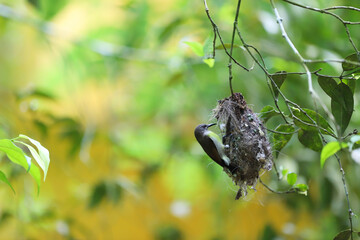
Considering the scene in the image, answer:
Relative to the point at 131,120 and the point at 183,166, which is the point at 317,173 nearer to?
the point at 183,166

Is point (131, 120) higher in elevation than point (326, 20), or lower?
lower

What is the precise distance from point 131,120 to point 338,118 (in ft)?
8.46

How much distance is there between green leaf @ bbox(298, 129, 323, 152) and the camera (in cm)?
111

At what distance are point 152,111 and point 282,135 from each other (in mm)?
1886

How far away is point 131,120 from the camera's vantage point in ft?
11.6

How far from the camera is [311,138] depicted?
1.12 meters

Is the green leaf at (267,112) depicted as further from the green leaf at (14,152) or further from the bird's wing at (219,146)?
the green leaf at (14,152)

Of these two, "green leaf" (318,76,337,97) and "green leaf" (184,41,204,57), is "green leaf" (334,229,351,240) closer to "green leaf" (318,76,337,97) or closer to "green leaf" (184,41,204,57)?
"green leaf" (318,76,337,97)

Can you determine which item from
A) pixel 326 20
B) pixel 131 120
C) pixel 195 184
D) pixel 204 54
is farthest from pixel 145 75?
pixel 204 54

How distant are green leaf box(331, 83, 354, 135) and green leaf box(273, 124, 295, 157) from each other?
121mm

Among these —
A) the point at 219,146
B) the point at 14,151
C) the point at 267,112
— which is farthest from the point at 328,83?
the point at 14,151

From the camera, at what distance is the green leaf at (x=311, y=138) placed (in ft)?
3.65

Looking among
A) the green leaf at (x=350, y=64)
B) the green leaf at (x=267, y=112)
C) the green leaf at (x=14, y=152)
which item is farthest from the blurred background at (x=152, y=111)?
the green leaf at (x=14, y=152)

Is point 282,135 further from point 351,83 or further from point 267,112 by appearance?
point 351,83
